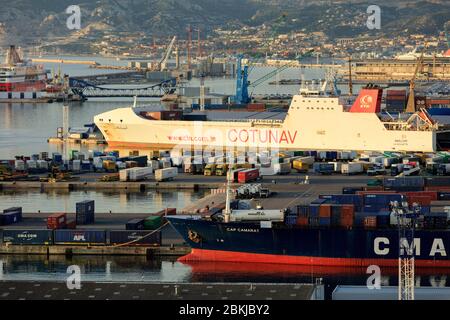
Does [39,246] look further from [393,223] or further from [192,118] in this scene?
[192,118]

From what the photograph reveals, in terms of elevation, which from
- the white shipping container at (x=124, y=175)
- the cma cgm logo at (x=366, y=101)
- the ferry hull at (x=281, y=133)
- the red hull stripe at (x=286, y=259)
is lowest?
the red hull stripe at (x=286, y=259)

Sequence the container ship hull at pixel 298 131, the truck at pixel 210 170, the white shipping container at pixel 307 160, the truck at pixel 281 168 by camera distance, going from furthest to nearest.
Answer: the container ship hull at pixel 298 131, the white shipping container at pixel 307 160, the truck at pixel 210 170, the truck at pixel 281 168

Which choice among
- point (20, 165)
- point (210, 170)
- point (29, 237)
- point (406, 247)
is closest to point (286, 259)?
point (29, 237)

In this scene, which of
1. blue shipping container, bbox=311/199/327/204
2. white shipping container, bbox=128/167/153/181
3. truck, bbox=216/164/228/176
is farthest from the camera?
truck, bbox=216/164/228/176

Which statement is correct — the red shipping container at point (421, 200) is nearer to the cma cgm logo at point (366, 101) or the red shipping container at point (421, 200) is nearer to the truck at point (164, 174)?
the truck at point (164, 174)

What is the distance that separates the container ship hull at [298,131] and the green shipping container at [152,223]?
729 inches

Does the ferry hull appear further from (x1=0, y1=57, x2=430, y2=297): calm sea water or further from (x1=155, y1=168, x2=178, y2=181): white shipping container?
(x1=155, y1=168, x2=178, y2=181): white shipping container

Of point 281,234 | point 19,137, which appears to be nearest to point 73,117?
point 19,137

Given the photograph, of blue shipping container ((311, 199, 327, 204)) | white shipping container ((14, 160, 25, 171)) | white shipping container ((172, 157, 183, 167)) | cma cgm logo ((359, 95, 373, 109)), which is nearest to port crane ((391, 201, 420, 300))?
blue shipping container ((311, 199, 327, 204))

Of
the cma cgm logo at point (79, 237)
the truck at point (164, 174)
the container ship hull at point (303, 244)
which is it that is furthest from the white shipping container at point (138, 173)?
the container ship hull at point (303, 244)

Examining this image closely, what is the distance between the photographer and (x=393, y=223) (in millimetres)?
28219

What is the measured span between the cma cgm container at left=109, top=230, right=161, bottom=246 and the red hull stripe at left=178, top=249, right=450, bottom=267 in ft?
2.89

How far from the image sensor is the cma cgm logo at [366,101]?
49.6m

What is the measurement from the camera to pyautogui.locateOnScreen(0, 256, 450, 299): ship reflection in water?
27250 millimetres
